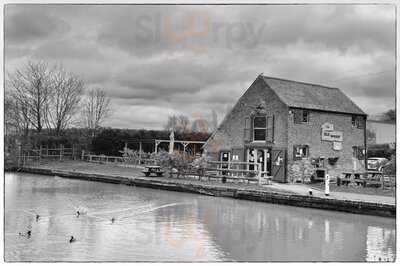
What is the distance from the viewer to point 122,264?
895 centimetres

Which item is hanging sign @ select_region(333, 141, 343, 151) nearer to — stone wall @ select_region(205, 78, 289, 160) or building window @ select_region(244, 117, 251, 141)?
stone wall @ select_region(205, 78, 289, 160)

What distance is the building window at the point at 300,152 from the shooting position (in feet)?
74.8

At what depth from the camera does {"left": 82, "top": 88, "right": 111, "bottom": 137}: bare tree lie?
150ft

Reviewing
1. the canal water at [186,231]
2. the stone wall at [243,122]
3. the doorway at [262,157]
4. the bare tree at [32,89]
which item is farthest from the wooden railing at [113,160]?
the canal water at [186,231]

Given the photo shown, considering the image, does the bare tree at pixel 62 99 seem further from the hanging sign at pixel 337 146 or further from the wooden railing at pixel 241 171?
the hanging sign at pixel 337 146

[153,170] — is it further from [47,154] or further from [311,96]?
[47,154]

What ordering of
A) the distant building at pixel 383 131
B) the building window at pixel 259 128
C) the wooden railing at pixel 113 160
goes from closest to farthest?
the building window at pixel 259 128 → the distant building at pixel 383 131 → the wooden railing at pixel 113 160

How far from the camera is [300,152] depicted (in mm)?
23031

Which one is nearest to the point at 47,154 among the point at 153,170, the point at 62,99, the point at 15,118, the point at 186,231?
the point at 62,99

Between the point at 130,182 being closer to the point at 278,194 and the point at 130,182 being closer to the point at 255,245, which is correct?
the point at 278,194

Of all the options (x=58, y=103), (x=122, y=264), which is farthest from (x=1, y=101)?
(x=58, y=103)

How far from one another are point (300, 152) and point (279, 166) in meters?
1.25

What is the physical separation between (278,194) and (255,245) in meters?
6.16

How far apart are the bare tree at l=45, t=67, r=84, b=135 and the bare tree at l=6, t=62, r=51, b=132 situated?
64 cm
